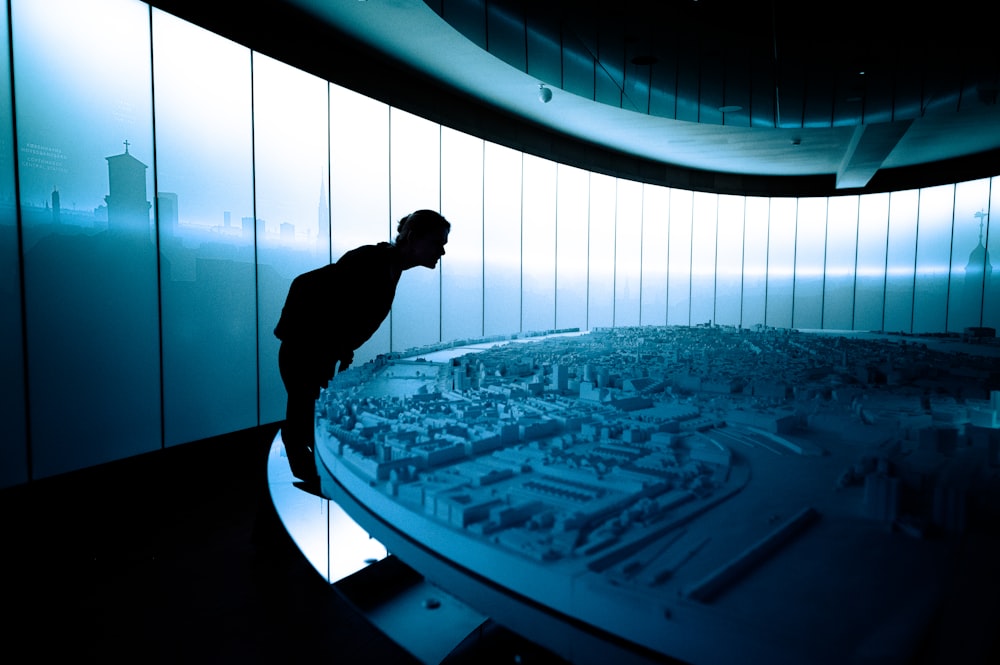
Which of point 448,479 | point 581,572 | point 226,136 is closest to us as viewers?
point 581,572

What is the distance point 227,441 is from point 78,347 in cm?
181

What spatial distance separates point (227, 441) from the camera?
245 inches

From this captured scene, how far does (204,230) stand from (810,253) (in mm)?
14227

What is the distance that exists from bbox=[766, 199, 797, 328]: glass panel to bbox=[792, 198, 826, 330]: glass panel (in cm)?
13

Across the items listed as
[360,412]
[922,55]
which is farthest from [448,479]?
[922,55]

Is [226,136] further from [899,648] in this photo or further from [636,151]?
[636,151]

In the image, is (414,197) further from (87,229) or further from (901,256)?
(901,256)

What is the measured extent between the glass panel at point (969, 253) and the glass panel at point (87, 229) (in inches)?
622

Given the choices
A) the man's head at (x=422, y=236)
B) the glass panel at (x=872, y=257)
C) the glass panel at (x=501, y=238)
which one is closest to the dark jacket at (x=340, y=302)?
the man's head at (x=422, y=236)

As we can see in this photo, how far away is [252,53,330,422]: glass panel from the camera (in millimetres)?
6344

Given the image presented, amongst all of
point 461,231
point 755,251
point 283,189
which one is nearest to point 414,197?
point 461,231

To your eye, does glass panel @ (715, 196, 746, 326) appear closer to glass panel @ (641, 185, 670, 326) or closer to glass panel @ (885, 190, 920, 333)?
glass panel @ (641, 185, 670, 326)

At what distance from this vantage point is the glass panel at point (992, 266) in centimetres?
1220

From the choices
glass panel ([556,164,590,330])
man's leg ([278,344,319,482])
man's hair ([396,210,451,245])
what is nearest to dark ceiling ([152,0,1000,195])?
glass panel ([556,164,590,330])
